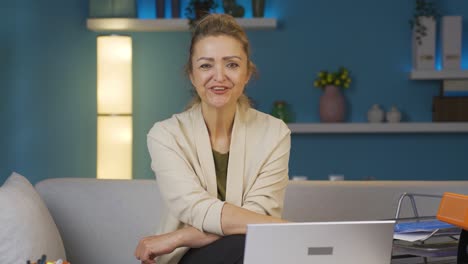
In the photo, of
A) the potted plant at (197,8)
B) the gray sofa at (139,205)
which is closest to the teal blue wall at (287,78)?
the potted plant at (197,8)

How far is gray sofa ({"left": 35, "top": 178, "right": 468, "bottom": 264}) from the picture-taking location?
296 cm

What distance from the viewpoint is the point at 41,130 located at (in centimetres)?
580

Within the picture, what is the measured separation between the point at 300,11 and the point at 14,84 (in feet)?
6.61

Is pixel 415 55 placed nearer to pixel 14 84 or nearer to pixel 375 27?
pixel 375 27

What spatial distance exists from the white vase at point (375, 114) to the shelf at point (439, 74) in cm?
31

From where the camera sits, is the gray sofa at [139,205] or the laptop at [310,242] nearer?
the laptop at [310,242]

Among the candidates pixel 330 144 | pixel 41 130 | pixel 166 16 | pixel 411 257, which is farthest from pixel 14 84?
pixel 411 257

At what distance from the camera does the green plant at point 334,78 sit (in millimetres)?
5617

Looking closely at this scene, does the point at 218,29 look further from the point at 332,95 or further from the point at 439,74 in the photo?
the point at 439,74

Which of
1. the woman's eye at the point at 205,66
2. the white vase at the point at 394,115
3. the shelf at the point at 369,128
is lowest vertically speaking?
the shelf at the point at 369,128

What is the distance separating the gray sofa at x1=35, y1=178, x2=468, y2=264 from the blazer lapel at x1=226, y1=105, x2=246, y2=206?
519mm

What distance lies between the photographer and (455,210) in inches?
74.6

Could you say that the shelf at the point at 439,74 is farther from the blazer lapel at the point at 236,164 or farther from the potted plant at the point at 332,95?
the blazer lapel at the point at 236,164

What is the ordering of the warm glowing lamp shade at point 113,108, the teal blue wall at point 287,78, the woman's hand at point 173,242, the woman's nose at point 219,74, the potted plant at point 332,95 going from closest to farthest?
the woman's hand at point 173,242, the woman's nose at point 219,74, the warm glowing lamp shade at point 113,108, the potted plant at point 332,95, the teal blue wall at point 287,78
